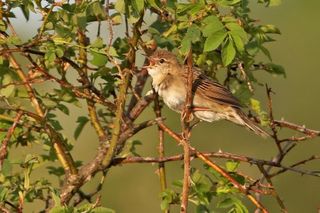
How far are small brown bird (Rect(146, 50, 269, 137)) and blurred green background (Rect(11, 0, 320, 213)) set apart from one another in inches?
110

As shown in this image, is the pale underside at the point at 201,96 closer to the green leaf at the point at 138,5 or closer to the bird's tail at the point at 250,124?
the bird's tail at the point at 250,124

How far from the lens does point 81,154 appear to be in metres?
11.2

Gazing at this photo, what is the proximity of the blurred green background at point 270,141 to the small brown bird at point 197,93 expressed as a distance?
2.80 m

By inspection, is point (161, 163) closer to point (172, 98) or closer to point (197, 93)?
point (172, 98)

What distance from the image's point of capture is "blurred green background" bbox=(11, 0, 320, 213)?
399 inches

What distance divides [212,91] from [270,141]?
21.6ft

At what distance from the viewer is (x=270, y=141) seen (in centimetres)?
1131

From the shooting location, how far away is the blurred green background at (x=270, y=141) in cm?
1012

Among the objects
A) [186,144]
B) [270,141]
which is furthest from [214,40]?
[270,141]

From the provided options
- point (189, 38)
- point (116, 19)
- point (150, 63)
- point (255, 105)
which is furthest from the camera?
point (150, 63)

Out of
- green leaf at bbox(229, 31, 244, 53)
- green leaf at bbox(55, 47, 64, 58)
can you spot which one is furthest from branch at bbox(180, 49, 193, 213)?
Result: green leaf at bbox(55, 47, 64, 58)

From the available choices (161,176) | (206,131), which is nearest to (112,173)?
(206,131)

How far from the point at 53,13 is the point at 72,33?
129 millimetres

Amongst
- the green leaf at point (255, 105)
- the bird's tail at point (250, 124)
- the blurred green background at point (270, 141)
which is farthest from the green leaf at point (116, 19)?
the blurred green background at point (270, 141)
